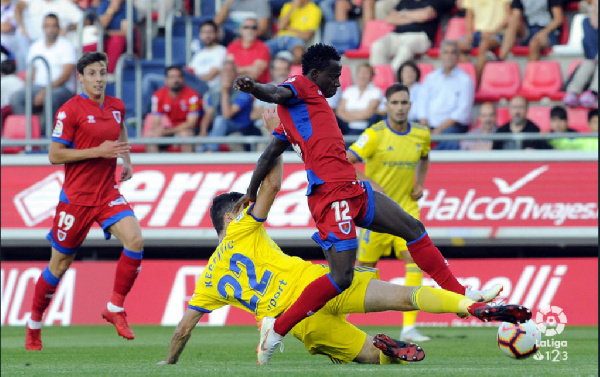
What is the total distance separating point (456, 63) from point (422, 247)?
Result: 7.52 meters

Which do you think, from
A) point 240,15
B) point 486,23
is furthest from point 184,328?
point 240,15

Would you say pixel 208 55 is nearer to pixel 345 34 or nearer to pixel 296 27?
pixel 296 27

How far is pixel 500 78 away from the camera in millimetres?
14953

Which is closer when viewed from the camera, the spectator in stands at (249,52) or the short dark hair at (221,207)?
the short dark hair at (221,207)

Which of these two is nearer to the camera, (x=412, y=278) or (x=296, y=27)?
(x=412, y=278)

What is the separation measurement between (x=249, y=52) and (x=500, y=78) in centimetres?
Answer: 376

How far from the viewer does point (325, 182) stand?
7094mm

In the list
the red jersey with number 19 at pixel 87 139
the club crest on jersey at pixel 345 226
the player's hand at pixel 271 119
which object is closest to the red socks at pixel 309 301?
the club crest on jersey at pixel 345 226

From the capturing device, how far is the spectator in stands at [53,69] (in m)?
14.8

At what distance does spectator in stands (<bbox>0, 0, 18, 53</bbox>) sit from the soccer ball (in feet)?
40.3

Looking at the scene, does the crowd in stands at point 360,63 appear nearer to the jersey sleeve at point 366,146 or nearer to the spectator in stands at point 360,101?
the spectator in stands at point 360,101

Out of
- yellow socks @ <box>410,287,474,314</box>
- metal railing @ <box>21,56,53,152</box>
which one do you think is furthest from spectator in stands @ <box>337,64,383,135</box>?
yellow socks @ <box>410,287,474,314</box>

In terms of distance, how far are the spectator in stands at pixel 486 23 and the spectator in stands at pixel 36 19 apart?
6084 mm

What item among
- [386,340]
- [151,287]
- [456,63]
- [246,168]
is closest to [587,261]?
[456,63]
